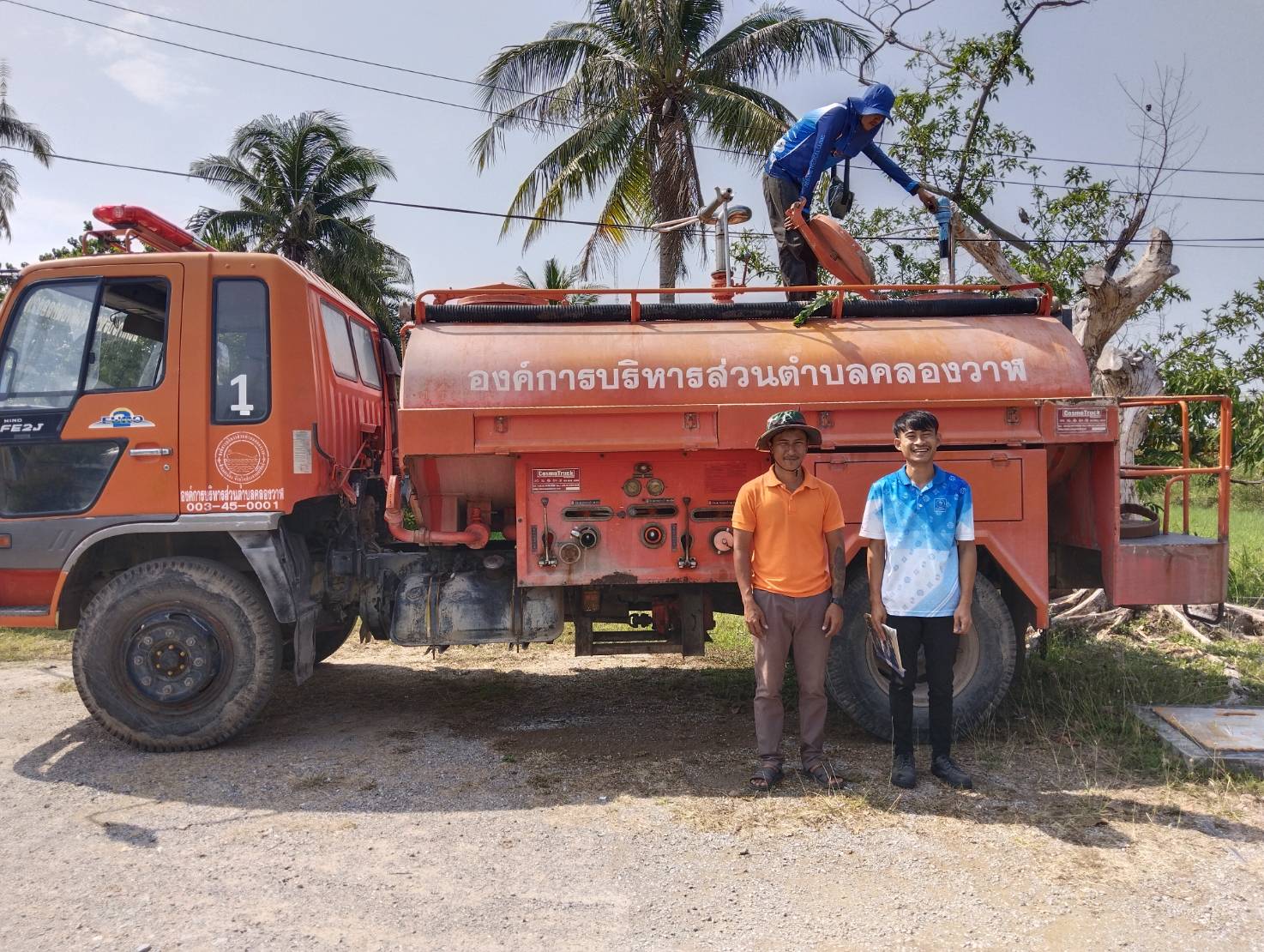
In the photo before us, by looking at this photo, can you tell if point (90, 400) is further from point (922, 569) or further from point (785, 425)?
point (922, 569)

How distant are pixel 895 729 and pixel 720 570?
1237mm

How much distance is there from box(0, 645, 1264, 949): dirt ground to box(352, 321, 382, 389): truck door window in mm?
2349

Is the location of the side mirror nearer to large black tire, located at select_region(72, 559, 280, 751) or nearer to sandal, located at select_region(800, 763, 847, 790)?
large black tire, located at select_region(72, 559, 280, 751)

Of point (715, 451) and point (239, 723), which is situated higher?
point (715, 451)

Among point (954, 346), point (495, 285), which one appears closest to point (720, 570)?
point (954, 346)

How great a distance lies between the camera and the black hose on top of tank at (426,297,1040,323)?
5410 millimetres

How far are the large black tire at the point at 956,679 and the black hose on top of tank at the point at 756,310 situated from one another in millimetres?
1576

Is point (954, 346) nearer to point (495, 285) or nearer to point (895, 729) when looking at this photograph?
point (895, 729)

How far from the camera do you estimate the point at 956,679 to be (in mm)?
5172

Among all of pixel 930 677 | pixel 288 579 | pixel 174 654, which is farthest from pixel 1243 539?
pixel 174 654

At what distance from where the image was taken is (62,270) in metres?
5.10

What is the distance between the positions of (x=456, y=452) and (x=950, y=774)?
296cm

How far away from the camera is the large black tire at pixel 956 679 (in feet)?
16.8

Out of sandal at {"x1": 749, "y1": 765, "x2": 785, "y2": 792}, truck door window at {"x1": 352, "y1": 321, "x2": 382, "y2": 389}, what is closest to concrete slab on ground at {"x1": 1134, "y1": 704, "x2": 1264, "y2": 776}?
sandal at {"x1": 749, "y1": 765, "x2": 785, "y2": 792}
